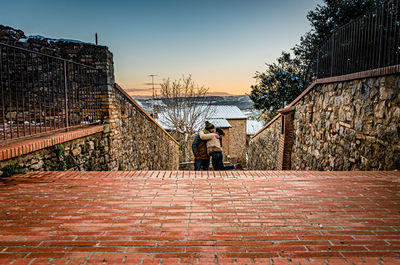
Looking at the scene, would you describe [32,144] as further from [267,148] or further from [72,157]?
[267,148]

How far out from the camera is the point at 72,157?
418 centimetres

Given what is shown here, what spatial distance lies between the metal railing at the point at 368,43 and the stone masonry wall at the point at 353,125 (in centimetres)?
33

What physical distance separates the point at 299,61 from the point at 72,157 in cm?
1698

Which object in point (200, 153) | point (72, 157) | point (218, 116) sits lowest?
point (200, 153)

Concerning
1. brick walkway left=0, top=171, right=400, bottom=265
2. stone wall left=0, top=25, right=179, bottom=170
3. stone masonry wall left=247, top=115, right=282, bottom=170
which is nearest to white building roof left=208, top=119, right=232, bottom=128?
stone masonry wall left=247, top=115, right=282, bottom=170

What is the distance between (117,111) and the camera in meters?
5.89

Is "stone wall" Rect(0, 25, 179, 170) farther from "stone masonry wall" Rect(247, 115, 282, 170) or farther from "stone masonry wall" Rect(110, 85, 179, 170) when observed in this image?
"stone masonry wall" Rect(247, 115, 282, 170)

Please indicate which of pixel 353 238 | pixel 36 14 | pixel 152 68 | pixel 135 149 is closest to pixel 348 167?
pixel 353 238

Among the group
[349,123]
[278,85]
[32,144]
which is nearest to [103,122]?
[32,144]

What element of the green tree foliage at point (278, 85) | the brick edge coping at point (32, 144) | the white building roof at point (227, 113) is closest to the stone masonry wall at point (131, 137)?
the brick edge coping at point (32, 144)

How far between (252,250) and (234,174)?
6.05 feet

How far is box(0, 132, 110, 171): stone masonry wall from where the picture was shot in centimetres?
335

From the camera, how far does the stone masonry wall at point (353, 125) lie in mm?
3498

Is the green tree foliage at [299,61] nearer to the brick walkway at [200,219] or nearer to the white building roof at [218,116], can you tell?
the white building roof at [218,116]
